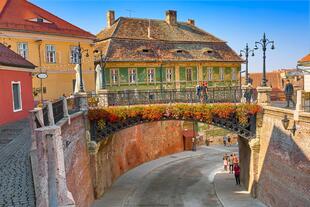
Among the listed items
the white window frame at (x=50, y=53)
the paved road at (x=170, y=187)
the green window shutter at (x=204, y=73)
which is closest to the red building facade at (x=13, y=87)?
the paved road at (x=170, y=187)

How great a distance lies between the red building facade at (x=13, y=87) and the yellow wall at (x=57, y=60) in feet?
26.9

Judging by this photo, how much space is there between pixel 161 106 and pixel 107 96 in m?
3.22

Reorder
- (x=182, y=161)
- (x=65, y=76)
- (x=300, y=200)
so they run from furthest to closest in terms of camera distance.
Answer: (x=182, y=161) < (x=65, y=76) < (x=300, y=200)

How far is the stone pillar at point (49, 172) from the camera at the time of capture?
8.09m

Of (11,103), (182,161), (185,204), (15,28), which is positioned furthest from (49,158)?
(182,161)

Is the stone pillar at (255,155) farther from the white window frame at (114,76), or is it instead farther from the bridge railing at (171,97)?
the white window frame at (114,76)

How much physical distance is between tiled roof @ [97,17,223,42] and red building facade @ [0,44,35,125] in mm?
16621

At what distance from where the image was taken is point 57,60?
29844 mm

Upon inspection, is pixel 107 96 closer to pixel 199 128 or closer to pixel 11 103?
pixel 11 103

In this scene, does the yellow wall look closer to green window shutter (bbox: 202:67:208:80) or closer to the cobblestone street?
green window shutter (bbox: 202:67:208:80)

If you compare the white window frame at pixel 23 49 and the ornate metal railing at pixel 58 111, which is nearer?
the ornate metal railing at pixel 58 111

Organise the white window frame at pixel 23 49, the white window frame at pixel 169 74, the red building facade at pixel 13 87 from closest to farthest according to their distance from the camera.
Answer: the red building facade at pixel 13 87 → the white window frame at pixel 23 49 → the white window frame at pixel 169 74

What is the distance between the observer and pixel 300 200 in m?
14.2

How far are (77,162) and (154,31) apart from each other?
26.2m
